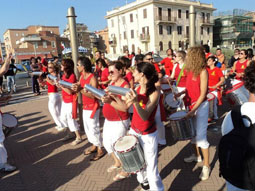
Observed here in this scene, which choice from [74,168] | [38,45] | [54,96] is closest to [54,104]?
[54,96]

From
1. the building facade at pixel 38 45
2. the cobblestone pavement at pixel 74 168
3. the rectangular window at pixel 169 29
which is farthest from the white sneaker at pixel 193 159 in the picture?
the building facade at pixel 38 45

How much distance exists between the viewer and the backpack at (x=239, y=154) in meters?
1.57

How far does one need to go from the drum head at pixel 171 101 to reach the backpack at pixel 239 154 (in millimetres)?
3042

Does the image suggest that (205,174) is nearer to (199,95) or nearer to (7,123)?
(199,95)

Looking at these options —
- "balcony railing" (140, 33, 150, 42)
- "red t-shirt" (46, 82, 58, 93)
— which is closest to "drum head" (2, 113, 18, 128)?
"red t-shirt" (46, 82, 58, 93)

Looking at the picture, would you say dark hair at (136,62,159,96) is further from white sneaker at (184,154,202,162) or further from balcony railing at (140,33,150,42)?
balcony railing at (140,33,150,42)

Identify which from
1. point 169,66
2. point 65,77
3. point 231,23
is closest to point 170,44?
point 231,23

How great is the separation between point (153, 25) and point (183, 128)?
1734 inches

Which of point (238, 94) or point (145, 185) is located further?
point (238, 94)

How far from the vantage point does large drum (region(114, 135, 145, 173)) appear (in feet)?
8.43

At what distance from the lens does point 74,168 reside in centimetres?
407

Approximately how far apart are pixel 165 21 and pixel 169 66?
40698 mm

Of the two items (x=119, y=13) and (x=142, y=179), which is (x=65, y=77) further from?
(x=119, y=13)

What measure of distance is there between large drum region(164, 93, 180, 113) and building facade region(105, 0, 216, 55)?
129 ft
